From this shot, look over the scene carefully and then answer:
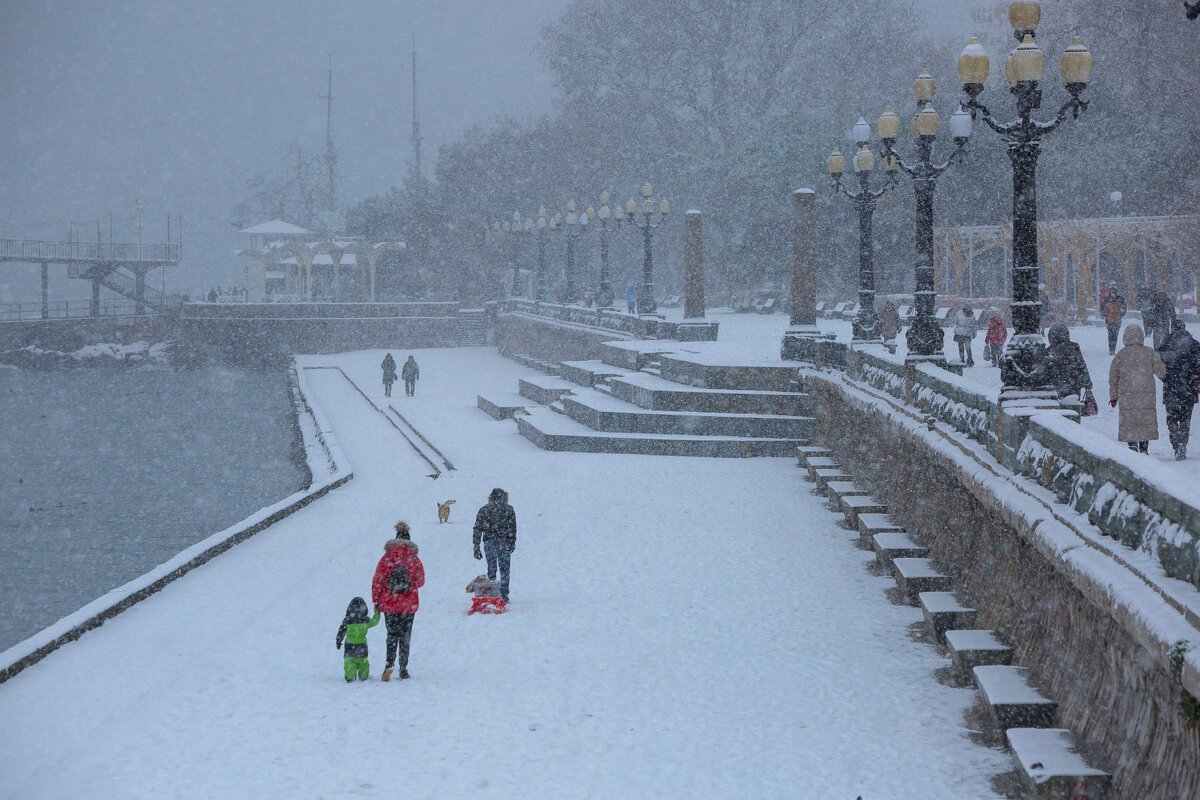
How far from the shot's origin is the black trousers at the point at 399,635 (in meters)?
10.1

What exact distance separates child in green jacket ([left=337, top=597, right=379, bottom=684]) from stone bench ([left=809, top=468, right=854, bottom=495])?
379 inches

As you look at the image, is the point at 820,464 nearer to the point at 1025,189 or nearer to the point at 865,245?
the point at 865,245

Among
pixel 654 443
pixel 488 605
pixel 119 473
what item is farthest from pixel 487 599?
pixel 119 473

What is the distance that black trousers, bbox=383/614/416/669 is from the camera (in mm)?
10141

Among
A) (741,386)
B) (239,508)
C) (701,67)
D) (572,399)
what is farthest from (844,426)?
(701,67)

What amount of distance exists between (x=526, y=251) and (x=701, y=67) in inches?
565

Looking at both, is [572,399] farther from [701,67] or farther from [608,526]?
[701,67]

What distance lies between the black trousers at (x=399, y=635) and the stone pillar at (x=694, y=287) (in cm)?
2096

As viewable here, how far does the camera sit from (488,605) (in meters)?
12.3

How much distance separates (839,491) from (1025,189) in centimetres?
736

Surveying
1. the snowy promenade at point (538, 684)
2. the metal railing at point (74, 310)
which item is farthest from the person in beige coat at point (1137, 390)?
the metal railing at point (74, 310)

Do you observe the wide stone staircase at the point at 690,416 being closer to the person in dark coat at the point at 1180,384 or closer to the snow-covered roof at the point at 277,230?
the person in dark coat at the point at 1180,384

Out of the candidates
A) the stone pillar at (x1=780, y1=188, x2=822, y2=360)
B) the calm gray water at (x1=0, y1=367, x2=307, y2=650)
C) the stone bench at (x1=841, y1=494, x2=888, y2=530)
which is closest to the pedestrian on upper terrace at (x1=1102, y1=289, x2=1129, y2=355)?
the stone pillar at (x1=780, y1=188, x2=822, y2=360)

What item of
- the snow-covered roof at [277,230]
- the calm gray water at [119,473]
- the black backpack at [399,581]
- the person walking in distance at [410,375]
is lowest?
the calm gray water at [119,473]
